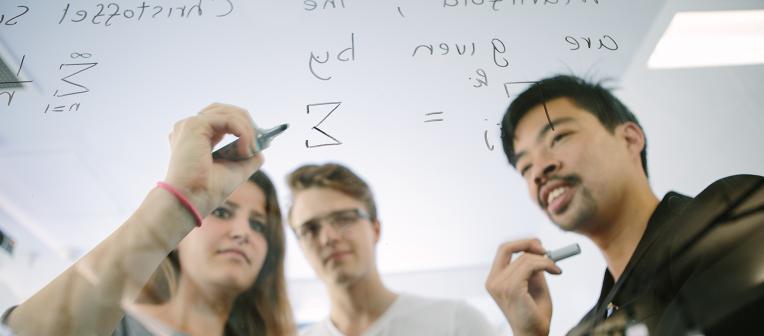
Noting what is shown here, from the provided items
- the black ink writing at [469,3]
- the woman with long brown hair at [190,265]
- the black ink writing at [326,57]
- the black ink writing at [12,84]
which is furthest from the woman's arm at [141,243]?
the black ink writing at [469,3]

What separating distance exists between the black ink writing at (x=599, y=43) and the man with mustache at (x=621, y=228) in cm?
6

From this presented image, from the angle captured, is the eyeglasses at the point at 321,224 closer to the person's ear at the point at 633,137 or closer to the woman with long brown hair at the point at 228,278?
the woman with long brown hair at the point at 228,278

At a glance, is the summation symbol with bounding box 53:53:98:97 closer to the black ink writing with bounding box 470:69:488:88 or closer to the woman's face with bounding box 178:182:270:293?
the woman's face with bounding box 178:182:270:293

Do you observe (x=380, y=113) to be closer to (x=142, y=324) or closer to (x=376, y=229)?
(x=376, y=229)

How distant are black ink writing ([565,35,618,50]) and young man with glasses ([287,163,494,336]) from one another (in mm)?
336

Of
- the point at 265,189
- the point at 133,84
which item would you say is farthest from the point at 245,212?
the point at 133,84

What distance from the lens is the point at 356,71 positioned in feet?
2.22

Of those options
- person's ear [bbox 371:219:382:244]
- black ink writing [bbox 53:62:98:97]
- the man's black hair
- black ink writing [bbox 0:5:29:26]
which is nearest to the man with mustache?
the man's black hair

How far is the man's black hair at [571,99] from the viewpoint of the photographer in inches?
24.2

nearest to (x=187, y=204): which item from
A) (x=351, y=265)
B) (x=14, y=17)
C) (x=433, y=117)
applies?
(x=351, y=265)

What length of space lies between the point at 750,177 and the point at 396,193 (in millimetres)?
389

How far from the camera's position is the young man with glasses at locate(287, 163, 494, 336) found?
531 mm

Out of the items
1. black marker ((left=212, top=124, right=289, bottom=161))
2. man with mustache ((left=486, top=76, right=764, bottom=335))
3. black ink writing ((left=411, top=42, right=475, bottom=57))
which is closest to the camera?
man with mustache ((left=486, top=76, right=764, bottom=335))

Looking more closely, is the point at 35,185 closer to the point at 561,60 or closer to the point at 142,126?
the point at 142,126
